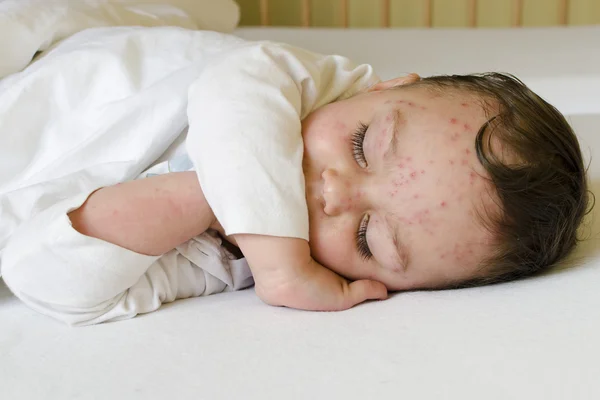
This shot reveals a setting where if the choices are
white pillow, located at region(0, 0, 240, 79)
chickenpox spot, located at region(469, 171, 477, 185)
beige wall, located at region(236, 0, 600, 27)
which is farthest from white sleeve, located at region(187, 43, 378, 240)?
beige wall, located at region(236, 0, 600, 27)

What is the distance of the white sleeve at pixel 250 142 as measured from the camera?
2.24 ft

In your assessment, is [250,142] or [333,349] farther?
[250,142]

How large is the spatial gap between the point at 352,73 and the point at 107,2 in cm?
45

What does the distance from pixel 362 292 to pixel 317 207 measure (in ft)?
0.29

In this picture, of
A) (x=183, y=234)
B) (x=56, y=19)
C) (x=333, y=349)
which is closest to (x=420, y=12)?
(x=56, y=19)

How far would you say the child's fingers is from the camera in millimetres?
706

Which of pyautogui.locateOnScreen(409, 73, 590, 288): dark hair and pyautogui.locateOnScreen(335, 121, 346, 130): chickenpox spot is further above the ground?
pyautogui.locateOnScreen(335, 121, 346, 130): chickenpox spot

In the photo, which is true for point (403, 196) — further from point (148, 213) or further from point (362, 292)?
point (148, 213)

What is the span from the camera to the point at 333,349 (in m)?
0.58

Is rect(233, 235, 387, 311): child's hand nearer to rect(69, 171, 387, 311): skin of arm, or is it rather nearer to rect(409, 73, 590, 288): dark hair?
rect(69, 171, 387, 311): skin of arm

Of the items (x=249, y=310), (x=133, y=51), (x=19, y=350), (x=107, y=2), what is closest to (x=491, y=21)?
(x=107, y=2)

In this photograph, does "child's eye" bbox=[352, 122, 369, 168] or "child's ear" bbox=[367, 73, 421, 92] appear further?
"child's ear" bbox=[367, 73, 421, 92]

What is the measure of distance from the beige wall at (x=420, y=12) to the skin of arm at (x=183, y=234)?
1.45 m

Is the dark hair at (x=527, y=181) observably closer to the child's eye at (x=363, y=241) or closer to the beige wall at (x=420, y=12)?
the child's eye at (x=363, y=241)
